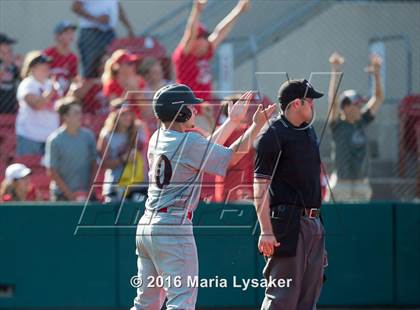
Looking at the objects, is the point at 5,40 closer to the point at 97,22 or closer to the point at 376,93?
the point at 97,22

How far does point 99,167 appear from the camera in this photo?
31.8 feet

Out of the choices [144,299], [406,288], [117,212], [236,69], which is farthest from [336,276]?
[236,69]

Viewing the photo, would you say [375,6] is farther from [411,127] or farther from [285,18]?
[411,127]

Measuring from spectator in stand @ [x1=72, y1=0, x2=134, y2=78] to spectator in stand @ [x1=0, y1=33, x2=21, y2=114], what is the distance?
0.78 meters

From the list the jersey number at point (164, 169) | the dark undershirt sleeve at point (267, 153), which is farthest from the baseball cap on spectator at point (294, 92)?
the jersey number at point (164, 169)

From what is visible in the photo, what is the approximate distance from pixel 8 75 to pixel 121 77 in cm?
131

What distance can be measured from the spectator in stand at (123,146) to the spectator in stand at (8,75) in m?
1.15

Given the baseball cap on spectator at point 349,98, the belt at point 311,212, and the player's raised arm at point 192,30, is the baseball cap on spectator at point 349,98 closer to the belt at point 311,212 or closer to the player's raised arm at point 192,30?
the player's raised arm at point 192,30

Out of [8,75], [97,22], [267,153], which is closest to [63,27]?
[97,22]

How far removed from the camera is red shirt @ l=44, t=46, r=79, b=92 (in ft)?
36.2

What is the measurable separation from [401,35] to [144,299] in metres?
5.65

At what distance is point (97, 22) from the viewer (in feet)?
38.3

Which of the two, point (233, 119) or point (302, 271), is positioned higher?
point (233, 119)

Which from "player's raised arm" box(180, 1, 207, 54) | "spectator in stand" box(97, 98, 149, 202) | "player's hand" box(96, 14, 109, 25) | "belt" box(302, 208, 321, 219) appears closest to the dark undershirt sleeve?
"belt" box(302, 208, 321, 219)
